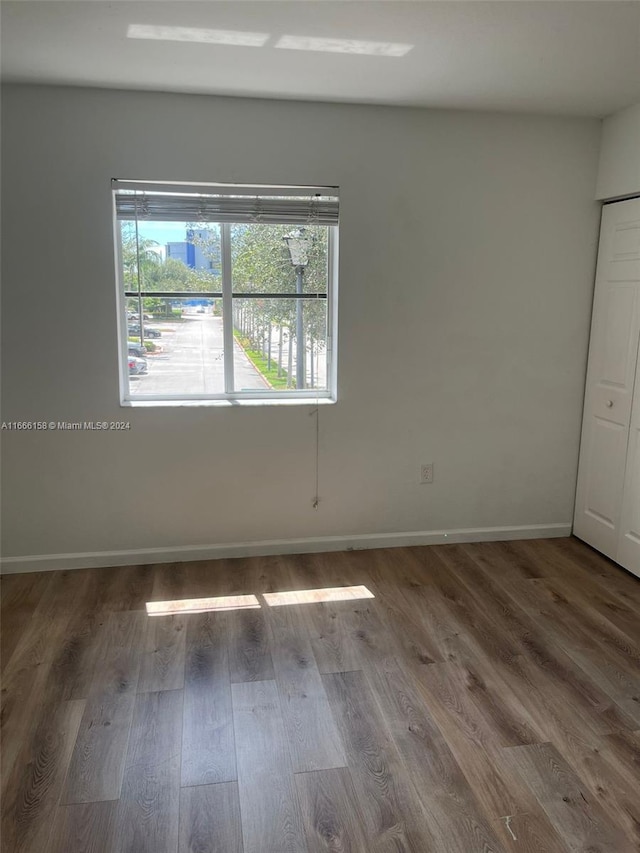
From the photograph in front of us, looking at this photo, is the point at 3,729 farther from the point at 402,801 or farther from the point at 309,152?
the point at 309,152

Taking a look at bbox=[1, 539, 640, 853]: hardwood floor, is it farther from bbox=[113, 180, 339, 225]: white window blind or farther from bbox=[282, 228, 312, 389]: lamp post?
bbox=[113, 180, 339, 225]: white window blind

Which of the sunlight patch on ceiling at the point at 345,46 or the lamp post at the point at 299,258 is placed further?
the lamp post at the point at 299,258

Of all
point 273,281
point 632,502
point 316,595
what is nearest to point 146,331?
point 273,281

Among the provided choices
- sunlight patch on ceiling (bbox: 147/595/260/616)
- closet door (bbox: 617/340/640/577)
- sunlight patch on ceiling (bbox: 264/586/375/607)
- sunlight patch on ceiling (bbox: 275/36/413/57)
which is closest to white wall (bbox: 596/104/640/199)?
closet door (bbox: 617/340/640/577)

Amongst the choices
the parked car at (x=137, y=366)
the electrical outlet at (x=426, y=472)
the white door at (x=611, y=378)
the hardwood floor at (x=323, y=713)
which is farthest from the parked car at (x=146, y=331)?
the white door at (x=611, y=378)

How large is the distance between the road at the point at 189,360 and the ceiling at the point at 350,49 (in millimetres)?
1170

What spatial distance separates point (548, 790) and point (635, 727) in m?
0.50

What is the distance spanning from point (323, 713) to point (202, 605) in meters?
0.99

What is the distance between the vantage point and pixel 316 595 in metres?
3.14

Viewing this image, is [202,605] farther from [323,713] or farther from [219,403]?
[219,403]

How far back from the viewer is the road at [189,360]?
3.41 metres

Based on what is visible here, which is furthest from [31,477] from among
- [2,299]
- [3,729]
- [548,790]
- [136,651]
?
[548,790]

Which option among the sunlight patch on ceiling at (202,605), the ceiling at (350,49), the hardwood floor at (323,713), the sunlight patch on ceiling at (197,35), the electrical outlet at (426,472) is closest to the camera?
the hardwood floor at (323,713)

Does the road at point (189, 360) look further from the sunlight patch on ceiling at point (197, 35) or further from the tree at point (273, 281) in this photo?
the sunlight patch on ceiling at point (197, 35)
